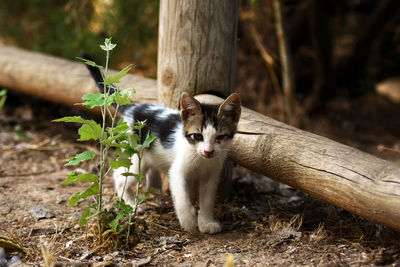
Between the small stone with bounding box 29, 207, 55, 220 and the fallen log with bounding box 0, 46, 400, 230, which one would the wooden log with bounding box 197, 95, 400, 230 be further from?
the small stone with bounding box 29, 207, 55, 220

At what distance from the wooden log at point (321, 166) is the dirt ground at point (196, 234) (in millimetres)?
Result: 301

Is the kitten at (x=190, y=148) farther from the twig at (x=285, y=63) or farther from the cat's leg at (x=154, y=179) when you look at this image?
the twig at (x=285, y=63)

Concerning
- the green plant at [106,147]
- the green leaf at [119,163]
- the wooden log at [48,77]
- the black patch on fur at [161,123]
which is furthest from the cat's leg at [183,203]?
the wooden log at [48,77]

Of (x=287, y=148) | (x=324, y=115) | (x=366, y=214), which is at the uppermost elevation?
(x=287, y=148)

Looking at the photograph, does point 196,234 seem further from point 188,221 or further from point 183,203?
point 183,203

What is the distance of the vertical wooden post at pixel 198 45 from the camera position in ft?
10.1

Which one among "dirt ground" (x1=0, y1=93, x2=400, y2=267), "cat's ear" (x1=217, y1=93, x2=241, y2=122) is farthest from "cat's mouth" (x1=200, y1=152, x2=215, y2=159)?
"dirt ground" (x1=0, y1=93, x2=400, y2=267)

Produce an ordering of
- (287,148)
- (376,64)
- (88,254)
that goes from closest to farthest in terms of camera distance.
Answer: (88,254) → (287,148) → (376,64)

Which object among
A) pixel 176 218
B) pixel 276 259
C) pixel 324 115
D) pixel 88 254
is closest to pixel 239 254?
pixel 276 259

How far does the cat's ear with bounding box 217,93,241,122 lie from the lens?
2.64 meters

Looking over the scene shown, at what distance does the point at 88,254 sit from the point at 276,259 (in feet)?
3.57

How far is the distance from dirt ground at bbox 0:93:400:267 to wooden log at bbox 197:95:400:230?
0.30m

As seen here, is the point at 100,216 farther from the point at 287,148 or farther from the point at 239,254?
the point at 287,148

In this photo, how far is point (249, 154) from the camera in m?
2.86
